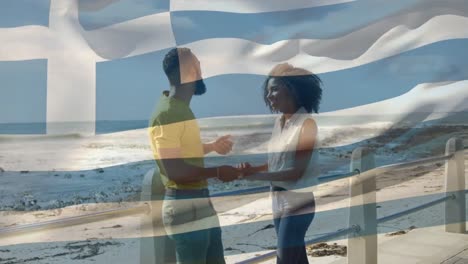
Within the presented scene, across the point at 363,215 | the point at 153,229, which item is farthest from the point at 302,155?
the point at 363,215

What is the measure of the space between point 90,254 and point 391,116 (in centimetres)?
145

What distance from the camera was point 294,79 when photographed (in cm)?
198

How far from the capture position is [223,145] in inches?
69.7

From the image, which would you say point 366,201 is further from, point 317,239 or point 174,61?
point 174,61

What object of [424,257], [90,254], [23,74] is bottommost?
[424,257]

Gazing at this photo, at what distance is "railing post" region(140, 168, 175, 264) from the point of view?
1.64 metres

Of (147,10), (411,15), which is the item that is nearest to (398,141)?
(411,15)

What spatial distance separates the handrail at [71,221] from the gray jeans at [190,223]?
16 cm

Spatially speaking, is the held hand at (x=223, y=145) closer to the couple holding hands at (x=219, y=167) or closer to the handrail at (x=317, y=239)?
the couple holding hands at (x=219, y=167)

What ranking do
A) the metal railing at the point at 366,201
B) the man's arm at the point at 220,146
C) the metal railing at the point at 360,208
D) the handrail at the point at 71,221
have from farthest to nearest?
1. the metal railing at the point at 366,201
2. the man's arm at the point at 220,146
3. the metal railing at the point at 360,208
4. the handrail at the point at 71,221

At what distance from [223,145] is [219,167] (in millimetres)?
79

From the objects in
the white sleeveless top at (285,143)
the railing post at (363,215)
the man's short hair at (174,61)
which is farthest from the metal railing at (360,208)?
the man's short hair at (174,61)

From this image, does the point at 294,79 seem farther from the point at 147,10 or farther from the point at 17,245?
the point at 17,245

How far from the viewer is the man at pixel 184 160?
1.64 meters
